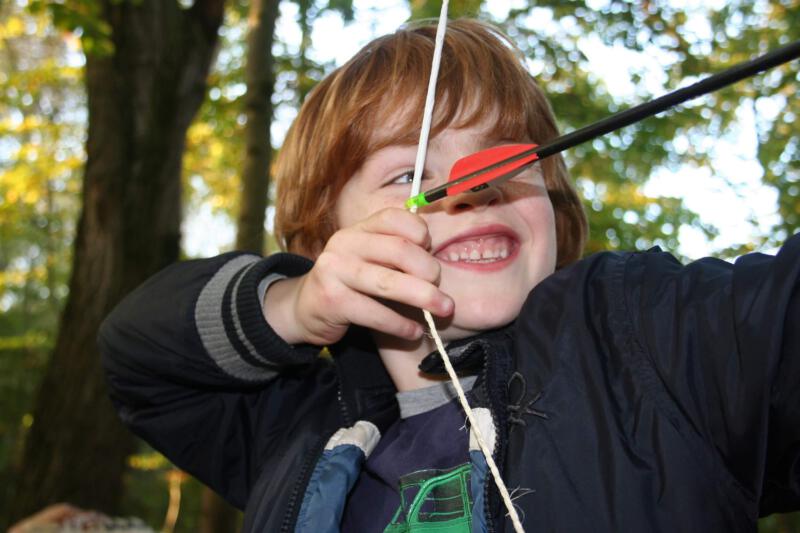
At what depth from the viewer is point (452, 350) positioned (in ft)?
3.41

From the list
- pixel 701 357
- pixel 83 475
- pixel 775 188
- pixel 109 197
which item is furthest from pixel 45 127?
pixel 701 357

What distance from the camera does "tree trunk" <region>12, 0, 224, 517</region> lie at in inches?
110

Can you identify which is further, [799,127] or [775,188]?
[799,127]

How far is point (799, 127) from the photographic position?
392 centimetres

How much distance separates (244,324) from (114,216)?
212cm

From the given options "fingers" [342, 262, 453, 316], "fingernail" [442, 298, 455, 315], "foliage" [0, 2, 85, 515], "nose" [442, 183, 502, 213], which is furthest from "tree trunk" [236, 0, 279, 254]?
"fingernail" [442, 298, 455, 315]

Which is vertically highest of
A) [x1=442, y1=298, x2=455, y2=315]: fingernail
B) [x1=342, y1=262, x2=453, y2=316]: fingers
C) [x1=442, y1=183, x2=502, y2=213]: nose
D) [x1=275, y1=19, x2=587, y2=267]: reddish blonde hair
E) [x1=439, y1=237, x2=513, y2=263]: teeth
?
[x1=275, y1=19, x2=587, y2=267]: reddish blonde hair

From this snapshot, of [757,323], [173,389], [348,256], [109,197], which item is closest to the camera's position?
[757,323]

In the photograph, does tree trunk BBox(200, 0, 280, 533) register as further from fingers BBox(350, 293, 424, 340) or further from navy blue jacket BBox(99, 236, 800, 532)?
fingers BBox(350, 293, 424, 340)

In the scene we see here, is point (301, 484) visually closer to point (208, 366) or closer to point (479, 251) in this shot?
point (208, 366)

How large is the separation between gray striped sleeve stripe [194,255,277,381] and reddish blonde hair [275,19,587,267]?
19cm

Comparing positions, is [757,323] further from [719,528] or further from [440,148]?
[440,148]

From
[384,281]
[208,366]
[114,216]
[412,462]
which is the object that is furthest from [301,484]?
[114,216]

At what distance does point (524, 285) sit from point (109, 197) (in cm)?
244
